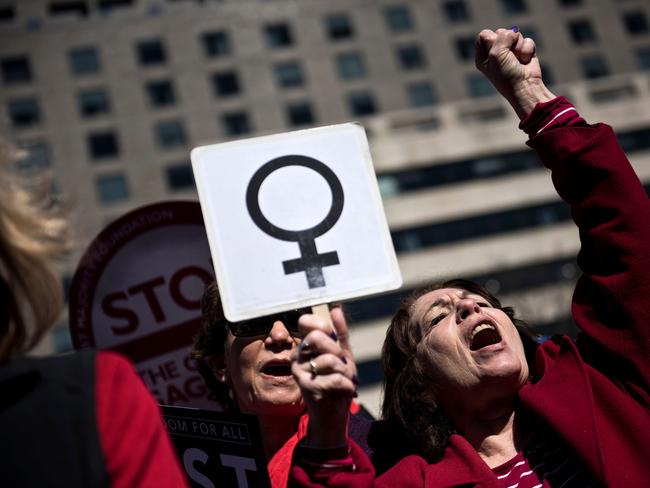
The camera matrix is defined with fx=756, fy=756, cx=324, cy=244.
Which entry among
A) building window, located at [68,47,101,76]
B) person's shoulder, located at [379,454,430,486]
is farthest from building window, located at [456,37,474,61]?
person's shoulder, located at [379,454,430,486]

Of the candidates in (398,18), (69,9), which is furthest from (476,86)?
(69,9)

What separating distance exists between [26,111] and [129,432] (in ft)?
138

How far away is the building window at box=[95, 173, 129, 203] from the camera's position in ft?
127

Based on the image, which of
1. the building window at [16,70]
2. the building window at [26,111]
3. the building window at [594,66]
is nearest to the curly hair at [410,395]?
the building window at [26,111]

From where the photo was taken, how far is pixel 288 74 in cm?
4131

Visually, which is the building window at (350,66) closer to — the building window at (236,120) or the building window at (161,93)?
the building window at (236,120)

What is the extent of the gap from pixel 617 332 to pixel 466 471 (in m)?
0.69

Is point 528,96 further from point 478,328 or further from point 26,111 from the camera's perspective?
point 26,111

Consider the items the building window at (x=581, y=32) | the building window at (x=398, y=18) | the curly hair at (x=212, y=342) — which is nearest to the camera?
the curly hair at (x=212, y=342)

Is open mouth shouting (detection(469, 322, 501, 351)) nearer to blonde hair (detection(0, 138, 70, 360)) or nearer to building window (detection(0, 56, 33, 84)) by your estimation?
blonde hair (detection(0, 138, 70, 360))

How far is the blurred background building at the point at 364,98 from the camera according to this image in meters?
37.9

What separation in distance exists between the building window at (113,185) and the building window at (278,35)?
1107 cm

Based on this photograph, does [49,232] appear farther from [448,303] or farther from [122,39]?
[122,39]

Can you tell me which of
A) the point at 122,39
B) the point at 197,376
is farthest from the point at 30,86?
the point at 197,376
